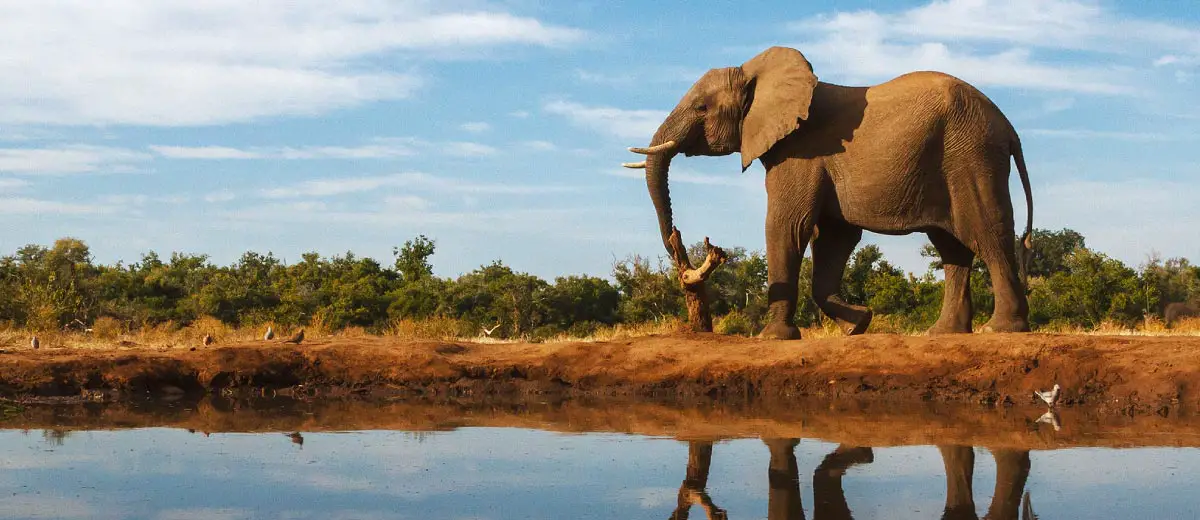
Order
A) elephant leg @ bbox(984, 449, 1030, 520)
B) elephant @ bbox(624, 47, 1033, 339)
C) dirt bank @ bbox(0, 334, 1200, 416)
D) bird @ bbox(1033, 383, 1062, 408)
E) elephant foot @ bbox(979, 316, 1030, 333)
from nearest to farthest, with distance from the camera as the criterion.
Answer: elephant leg @ bbox(984, 449, 1030, 520) < bird @ bbox(1033, 383, 1062, 408) < dirt bank @ bbox(0, 334, 1200, 416) < elephant @ bbox(624, 47, 1033, 339) < elephant foot @ bbox(979, 316, 1030, 333)

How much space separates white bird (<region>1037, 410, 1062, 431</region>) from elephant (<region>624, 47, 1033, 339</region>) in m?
2.79

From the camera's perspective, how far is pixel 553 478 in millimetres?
8398

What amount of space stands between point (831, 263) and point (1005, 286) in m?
2.18

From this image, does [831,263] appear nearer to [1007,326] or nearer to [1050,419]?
[1007,326]

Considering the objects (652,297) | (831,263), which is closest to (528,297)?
(652,297)

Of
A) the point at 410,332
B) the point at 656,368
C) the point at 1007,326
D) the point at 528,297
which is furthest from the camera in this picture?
the point at 528,297

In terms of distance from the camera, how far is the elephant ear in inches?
A: 588

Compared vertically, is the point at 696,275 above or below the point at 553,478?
above

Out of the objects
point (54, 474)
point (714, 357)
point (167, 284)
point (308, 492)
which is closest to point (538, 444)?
point (308, 492)

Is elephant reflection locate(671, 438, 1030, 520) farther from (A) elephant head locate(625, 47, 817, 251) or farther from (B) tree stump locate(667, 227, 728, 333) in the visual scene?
(B) tree stump locate(667, 227, 728, 333)

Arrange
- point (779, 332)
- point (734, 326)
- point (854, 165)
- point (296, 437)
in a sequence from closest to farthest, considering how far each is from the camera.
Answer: point (296, 437) < point (854, 165) < point (779, 332) < point (734, 326)

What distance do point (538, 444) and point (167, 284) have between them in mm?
23468

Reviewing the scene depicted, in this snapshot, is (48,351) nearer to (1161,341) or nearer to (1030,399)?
(1030,399)

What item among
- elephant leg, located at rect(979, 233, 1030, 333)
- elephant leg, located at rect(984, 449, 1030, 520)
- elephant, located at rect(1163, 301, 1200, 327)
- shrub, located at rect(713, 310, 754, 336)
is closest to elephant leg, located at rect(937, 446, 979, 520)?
elephant leg, located at rect(984, 449, 1030, 520)
